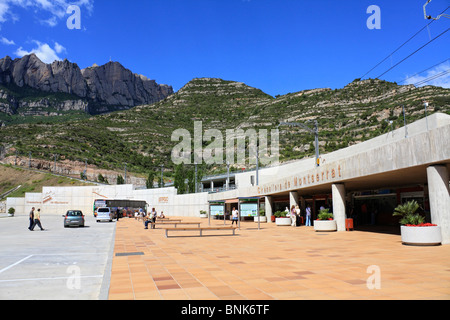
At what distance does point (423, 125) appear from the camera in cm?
2420

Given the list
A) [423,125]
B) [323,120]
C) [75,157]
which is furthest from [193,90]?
[423,125]

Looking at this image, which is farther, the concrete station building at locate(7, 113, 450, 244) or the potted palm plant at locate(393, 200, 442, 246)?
the concrete station building at locate(7, 113, 450, 244)

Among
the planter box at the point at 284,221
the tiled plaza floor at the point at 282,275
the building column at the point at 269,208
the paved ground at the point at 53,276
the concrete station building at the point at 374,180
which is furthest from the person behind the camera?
the building column at the point at 269,208

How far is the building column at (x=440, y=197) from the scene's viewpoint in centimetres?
1348

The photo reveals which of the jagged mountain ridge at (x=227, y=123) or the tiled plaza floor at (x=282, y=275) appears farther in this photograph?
the jagged mountain ridge at (x=227, y=123)

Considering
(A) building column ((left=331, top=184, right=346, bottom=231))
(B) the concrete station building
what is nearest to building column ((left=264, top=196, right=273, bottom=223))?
(B) the concrete station building

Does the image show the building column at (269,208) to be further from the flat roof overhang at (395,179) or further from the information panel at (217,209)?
the information panel at (217,209)

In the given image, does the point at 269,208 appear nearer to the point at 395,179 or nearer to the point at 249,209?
the point at 249,209

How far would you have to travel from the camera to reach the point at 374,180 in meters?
→ 21.3

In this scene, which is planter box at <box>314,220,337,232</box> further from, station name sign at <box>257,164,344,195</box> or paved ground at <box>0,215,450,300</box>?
paved ground at <box>0,215,450,300</box>

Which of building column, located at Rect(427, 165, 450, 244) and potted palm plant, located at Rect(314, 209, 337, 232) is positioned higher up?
building column, located at Rect(427, 165, 450, 244)

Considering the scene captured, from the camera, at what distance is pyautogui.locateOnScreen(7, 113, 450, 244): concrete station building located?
542 inches

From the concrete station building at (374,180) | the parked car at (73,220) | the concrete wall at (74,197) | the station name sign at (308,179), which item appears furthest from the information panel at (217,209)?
the concrete wall at (74,197)
